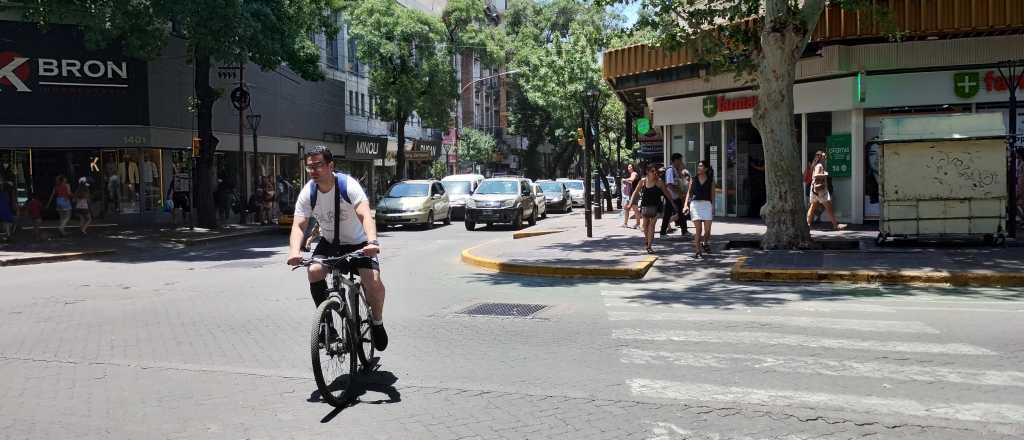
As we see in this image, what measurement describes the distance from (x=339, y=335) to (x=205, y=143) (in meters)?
21.5

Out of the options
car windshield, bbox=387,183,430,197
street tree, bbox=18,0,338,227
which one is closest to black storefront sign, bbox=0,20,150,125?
street tree, bbox=18,0,338,227

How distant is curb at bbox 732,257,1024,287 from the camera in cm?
1156

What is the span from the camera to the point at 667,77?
2330cm

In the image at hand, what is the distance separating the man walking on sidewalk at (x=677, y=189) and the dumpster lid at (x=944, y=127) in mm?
4482

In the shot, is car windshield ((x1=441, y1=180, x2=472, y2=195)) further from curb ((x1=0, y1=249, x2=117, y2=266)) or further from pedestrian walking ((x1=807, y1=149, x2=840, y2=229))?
pedestrian walking ((x1=807, y1=149, x2=840, y2=229))

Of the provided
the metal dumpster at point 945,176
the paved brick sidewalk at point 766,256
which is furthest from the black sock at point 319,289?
the metal dumpster at point 945,176

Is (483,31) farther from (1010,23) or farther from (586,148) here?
(1010,23)

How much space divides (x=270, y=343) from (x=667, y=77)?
55.9 feet

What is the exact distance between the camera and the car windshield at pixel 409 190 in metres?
28.6

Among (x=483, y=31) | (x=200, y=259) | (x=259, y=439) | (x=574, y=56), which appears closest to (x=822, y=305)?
(x=259, y=439)

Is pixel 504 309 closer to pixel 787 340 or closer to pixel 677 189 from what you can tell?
pixel 787 340

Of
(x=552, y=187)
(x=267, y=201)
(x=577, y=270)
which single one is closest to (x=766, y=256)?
(x=577, y=270)

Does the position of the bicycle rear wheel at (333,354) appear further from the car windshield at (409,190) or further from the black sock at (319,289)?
the car windshield at (409,190)

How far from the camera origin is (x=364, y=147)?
48938mm
